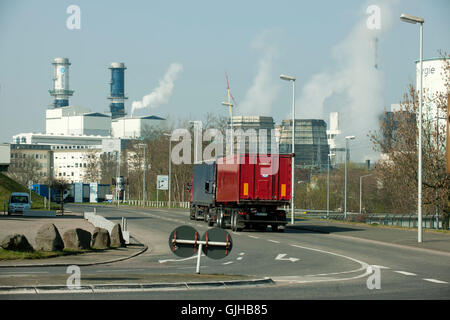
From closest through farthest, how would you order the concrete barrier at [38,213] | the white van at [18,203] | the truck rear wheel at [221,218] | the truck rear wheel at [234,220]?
the truck rear wheel at [234,220] → the truck rear wheel at [221,218] → the concrete barrier at [38,213] → the white van at [18,203]

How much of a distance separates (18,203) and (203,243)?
4655cm

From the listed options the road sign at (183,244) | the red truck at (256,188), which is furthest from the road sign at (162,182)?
the road sign at (183,244)

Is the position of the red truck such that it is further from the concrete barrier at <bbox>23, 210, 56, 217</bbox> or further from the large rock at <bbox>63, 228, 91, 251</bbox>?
the concrete barrier at <bbox>23, 210, 56, 217</bbox>

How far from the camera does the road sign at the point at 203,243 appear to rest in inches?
579

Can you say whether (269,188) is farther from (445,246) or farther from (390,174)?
(390,174)

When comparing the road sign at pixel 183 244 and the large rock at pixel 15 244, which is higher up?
the road sign at pixel 183 244

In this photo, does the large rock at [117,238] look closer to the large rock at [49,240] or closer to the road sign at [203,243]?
the large rock at [49,240]

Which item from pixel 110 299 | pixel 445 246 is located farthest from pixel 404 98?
pixel 110 299

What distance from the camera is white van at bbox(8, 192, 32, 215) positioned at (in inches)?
2285

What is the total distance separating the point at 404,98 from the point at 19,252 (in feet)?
108

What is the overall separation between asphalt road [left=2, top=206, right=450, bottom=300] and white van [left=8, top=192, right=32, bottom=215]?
28.8 m

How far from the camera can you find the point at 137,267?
761 inches

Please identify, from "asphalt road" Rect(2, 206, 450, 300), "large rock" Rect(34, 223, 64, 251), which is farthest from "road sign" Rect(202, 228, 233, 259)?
"large rock" Rect(34, 223, 64, 251)

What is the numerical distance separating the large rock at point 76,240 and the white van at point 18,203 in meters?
34.3
